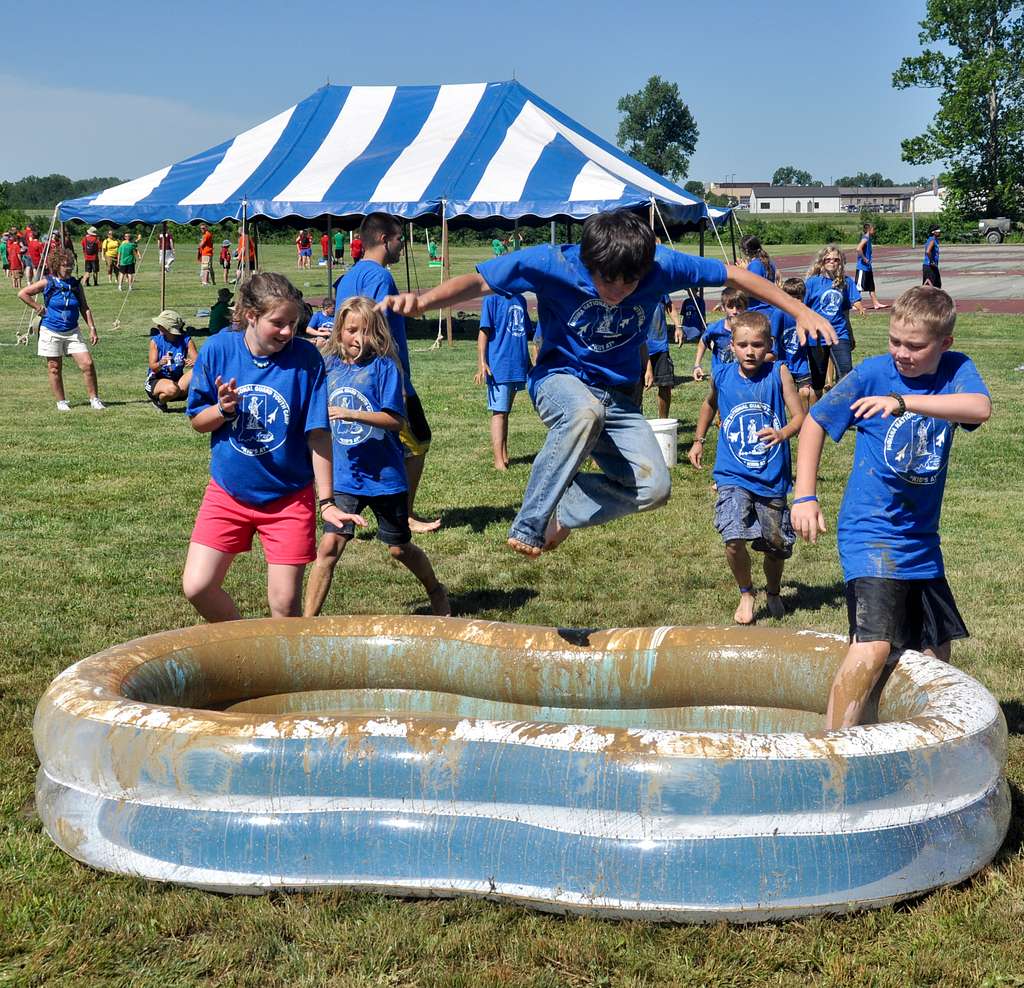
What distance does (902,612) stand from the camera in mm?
4328

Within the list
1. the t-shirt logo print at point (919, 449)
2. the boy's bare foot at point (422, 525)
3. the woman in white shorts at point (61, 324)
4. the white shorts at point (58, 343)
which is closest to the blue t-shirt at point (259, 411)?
the t-shirt logo print at point (919, 449)

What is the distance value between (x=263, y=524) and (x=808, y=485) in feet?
7.19

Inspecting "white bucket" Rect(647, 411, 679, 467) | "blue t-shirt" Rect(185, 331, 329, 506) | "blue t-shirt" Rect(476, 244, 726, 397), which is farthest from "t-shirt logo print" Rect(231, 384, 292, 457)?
"white bucket" Rect(647, 411, 679, 467)

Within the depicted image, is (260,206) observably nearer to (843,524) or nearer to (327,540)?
(327,540)

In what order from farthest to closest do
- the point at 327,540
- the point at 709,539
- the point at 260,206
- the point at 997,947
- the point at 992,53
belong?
the point at 992,53 → the point at 260,206 → the point at 709,539 → the point at 327,540 → the point at 997,947

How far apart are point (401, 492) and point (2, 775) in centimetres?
241

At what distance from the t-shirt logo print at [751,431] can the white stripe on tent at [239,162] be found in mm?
15422

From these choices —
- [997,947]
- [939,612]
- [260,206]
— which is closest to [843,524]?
[939,612]

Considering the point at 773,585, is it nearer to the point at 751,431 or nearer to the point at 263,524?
the point at 751,431

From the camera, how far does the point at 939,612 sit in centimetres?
442

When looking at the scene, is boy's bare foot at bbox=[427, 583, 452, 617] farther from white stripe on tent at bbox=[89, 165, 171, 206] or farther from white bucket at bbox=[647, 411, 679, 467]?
white stripe on tent at bbox=[89, 165, 171, 206]

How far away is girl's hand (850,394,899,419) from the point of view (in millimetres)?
4012

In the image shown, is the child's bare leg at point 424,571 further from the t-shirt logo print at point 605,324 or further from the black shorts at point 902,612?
the black shorts at point 902,612

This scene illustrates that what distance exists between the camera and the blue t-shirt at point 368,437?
6.25 m
